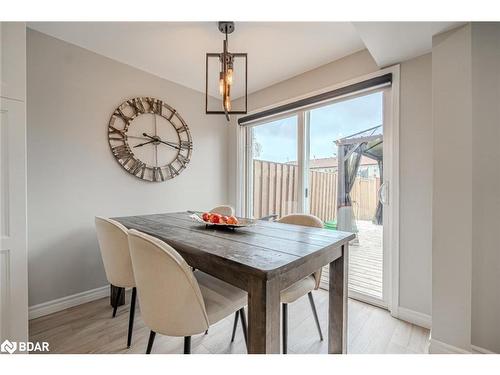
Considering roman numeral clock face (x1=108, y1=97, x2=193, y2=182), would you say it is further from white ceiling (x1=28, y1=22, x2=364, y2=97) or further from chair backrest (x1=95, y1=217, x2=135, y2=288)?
chair backrest (x1=95, y1=217, x2=135, y2=288)

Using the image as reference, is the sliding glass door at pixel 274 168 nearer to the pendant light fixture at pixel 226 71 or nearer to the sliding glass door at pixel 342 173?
the sliding glass door at pixel 342 173

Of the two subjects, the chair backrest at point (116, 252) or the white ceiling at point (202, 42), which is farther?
the white ceiling at point (202, 42)

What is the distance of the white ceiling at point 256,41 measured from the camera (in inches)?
63.5

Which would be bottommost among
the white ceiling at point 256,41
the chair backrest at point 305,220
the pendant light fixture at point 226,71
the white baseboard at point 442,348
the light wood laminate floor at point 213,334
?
the light wood laminate floor at point 213,334

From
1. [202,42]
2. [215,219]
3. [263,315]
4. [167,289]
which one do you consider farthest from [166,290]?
[202,42]

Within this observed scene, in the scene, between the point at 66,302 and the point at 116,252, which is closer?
the point at 116,252

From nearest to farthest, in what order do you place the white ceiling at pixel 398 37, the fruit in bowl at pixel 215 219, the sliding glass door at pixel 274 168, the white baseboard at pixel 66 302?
the white ceiling at pixel 398 37
the fruit in bowl at pixel 215 219
the white baseboard at pixel 66 302
the sliding glass door at pixel 274 168

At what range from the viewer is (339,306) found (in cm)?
134

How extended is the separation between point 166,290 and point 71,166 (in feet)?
5.87

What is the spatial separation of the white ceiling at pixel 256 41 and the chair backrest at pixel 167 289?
177cm

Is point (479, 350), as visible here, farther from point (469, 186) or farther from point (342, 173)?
point (342, 173)

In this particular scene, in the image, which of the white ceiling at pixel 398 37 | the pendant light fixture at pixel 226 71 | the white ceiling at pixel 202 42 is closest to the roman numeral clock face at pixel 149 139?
the white ceiling at pixel 202 42
